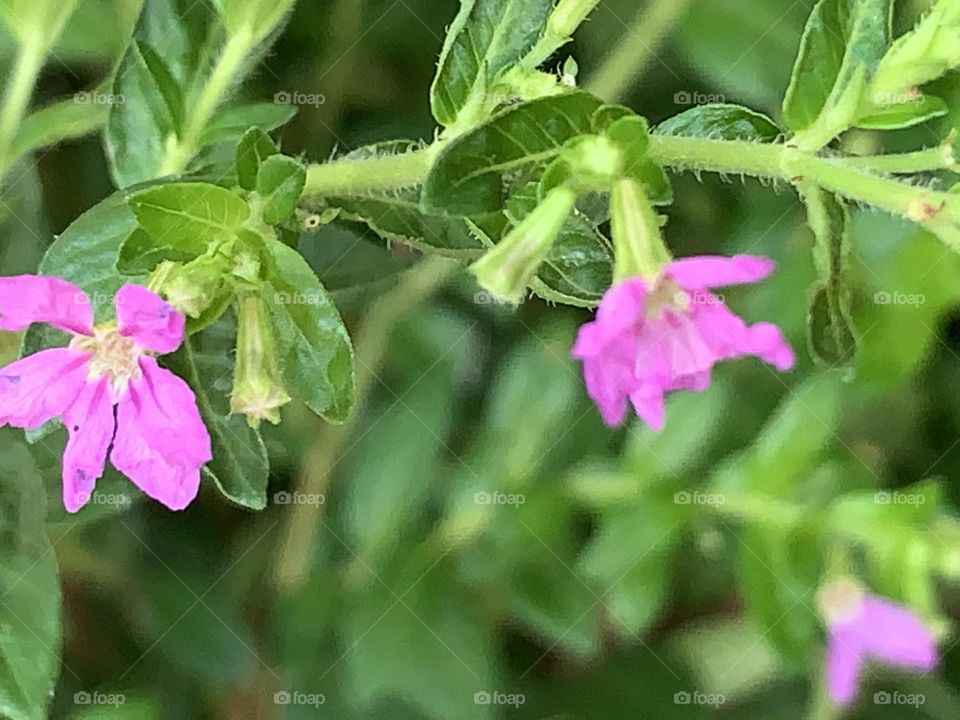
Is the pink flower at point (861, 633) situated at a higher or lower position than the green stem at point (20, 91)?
lower

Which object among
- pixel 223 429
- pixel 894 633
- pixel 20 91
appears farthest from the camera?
pixel 894 633

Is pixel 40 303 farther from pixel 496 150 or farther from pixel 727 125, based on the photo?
pixel 727 125

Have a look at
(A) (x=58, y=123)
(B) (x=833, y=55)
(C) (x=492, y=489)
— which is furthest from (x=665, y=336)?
(C) (x=492, y=489)

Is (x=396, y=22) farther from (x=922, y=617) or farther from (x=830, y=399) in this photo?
(x=922, y=617)

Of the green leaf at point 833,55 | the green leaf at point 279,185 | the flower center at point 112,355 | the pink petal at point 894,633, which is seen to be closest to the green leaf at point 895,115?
the green leaf at point 833,55

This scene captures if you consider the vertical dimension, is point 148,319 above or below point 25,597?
above

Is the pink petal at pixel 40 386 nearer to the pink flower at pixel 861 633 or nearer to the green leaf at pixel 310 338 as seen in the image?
the green leaf at pixel 310 338

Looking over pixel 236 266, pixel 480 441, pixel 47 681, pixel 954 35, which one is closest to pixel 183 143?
pixel 236 266

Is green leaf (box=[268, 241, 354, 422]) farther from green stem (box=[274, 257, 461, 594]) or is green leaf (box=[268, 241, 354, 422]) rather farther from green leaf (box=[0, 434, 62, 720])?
green stem (box=[274, 257, 461, 594])
